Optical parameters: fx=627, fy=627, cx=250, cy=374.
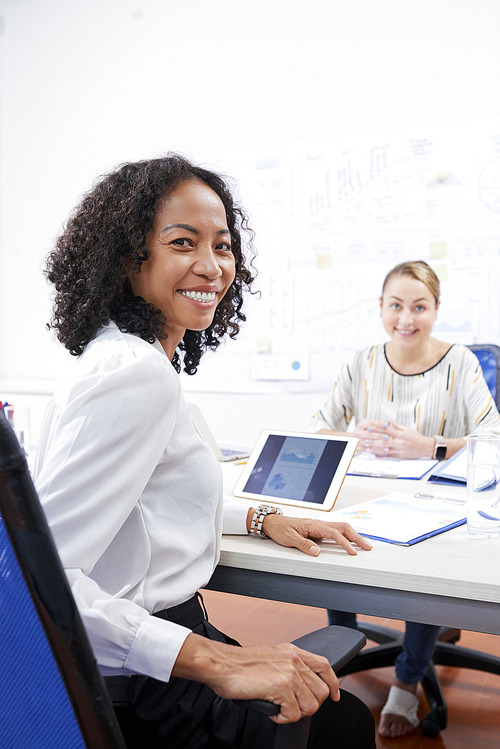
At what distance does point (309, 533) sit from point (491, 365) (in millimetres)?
1448

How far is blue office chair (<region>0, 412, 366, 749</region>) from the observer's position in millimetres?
423

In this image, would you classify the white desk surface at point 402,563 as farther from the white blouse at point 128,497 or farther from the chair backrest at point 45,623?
the chair backrest at point 45,623

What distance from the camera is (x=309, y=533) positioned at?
1084mm

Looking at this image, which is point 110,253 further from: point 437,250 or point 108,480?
point 437,250

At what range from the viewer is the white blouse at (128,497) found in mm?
704

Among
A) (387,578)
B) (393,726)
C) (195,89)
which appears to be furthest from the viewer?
(195,89)

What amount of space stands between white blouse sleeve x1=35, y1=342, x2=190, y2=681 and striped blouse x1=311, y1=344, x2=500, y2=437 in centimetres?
143

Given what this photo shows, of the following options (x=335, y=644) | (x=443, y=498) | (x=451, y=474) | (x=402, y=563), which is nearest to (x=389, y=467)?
(x=451, y=474)

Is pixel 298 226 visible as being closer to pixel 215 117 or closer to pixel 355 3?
pixel 215 117

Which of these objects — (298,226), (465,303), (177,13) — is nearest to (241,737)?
(465,303)

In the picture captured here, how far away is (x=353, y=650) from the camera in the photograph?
0.76 metres

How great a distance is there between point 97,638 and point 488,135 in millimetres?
2884

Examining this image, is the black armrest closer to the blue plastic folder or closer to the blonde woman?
the blue plastic folder

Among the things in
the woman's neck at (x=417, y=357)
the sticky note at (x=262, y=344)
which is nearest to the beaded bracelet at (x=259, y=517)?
the woman's neck at (x=417, y=357)
